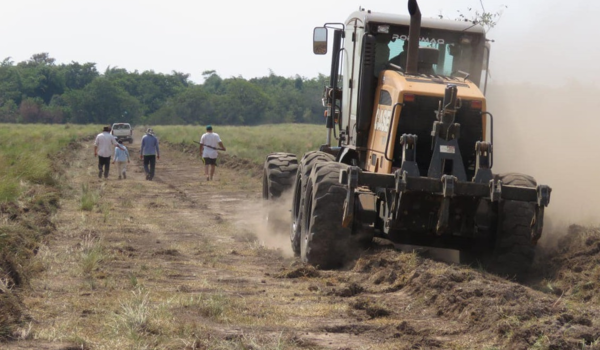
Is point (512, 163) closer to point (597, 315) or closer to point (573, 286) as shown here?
point (573, 286)

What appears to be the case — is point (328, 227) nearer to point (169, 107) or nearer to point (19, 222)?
point (19, 222)

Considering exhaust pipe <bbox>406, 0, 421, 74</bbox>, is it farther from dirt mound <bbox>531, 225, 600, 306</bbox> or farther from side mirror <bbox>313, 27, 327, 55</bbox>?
dirt mound <bbox>531, 225, 600, 306</bbox>

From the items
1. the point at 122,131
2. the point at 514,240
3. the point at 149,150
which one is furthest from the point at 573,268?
the point at 122,131

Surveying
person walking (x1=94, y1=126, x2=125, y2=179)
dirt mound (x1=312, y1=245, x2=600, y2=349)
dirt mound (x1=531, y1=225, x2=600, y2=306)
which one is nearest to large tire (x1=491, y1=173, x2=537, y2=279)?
dirt mound (x1=531, y1=225, x2=600, y2=306)

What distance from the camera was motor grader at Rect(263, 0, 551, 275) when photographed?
29.8ft

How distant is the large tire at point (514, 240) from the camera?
929cm

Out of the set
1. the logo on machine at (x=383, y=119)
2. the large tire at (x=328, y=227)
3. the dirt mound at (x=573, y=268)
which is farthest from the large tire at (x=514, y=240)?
the large tire at (x=328, y=227)

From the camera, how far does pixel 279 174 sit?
13703mm

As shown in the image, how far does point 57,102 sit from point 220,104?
25.1 m

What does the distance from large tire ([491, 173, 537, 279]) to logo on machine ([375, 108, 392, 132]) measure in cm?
147

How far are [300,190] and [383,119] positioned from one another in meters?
1.97

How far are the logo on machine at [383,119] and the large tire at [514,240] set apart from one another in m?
1.47

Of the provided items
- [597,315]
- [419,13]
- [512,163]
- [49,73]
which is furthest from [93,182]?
[49,73]

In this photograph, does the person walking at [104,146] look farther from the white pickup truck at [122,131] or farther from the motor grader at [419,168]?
the white pickup truck at [122,131]
